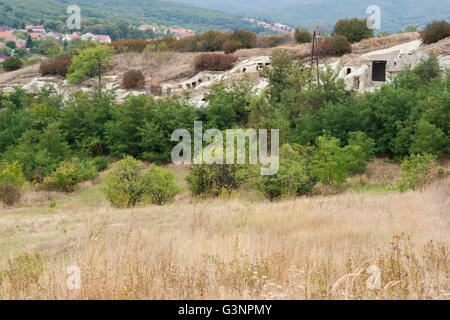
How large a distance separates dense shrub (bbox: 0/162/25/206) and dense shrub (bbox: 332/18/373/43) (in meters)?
33.7

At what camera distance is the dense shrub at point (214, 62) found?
38656 millimetres

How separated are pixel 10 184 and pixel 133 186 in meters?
7.89

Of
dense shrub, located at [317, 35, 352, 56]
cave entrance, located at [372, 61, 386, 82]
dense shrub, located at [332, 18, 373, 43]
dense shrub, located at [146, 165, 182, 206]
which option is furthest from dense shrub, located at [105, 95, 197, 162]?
dense shrub, located at [332, 18, 373, 43]

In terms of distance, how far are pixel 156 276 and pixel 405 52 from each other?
31023mm

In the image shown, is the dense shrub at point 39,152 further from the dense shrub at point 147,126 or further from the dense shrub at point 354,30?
the dense shrub at point 354,30

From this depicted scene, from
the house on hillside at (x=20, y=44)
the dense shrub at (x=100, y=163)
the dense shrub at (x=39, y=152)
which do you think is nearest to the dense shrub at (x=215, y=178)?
the dense shrub at (x=100, y=163)

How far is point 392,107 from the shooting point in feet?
72.5

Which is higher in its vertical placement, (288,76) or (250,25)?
(250,25)

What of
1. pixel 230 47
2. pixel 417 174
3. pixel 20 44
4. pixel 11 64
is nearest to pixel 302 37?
pixel 230 47

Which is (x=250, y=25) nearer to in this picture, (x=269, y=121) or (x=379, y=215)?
(x=269, y=121)

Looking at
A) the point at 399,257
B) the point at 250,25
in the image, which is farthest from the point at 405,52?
the point at 250,25

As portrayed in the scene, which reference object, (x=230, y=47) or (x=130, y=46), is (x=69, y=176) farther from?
(x=130, y=46)

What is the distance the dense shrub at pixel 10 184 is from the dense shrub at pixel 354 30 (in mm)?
33747

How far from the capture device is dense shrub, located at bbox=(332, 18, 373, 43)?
135 feet
